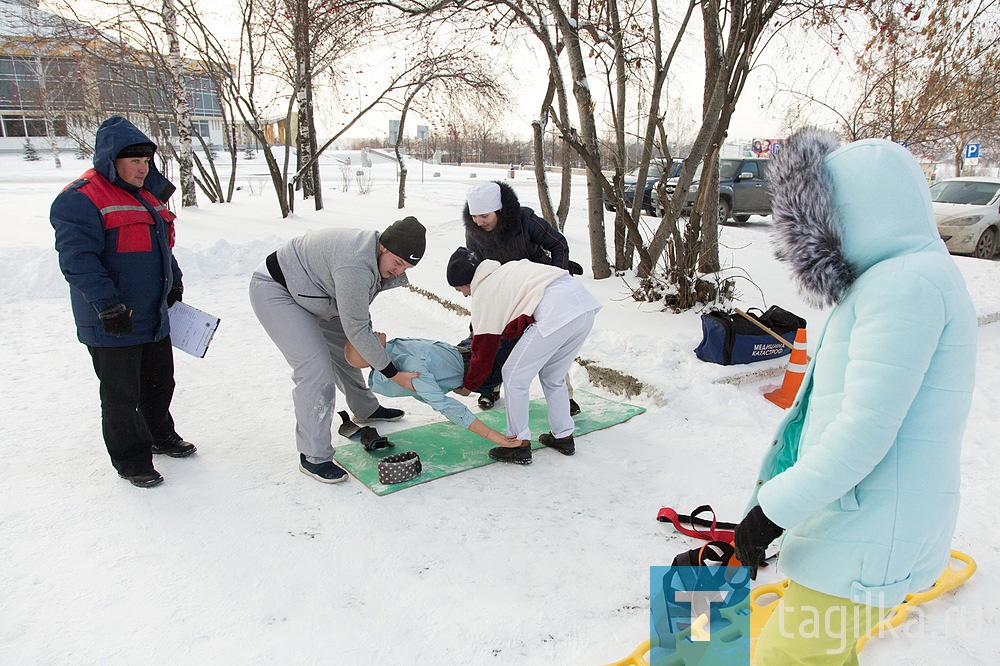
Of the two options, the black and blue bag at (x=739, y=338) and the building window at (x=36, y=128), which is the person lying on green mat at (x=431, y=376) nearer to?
the black and blue bag at (x=739, y=338)

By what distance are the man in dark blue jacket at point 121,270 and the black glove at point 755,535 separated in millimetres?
2929

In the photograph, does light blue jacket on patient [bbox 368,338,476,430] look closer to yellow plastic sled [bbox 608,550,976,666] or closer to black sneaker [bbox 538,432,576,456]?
black sneaker [bbox 538,432,576,456]

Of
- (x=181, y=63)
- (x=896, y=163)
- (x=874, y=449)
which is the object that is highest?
(x=181, y=63)

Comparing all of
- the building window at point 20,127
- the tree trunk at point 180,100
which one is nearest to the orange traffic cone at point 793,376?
the tree trunk at point 180,100

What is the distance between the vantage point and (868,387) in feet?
4.56

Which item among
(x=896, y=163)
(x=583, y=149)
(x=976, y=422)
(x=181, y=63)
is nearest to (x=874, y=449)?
(x=896, y=163)

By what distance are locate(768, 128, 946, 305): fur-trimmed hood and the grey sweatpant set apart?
2.51m

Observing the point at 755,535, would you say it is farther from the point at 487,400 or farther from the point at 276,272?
the point at 487,400

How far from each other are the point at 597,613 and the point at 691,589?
0.40 m

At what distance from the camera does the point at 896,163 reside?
1427 millimetres

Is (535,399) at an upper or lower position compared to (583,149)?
lower

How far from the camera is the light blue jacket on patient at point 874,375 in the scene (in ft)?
4.54

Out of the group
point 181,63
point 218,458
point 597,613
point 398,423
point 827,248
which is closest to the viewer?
point 827,248

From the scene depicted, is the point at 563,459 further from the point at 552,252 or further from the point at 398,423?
the point at 552,252
